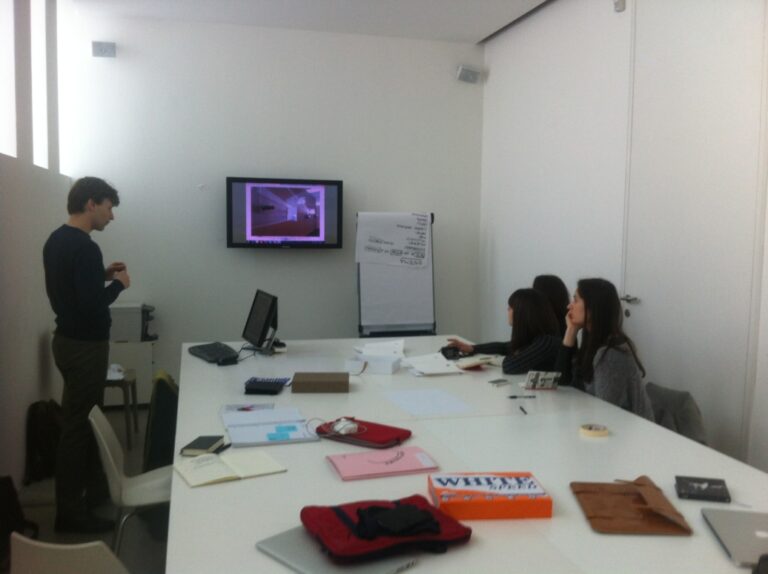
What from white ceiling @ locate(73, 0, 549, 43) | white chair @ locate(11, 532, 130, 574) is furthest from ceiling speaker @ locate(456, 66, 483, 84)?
white chair @ locate(11, 532, 130, 574)

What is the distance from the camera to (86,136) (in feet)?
16.6

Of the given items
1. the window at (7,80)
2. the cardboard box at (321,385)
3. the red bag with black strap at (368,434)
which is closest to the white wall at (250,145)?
the window at (7,80)

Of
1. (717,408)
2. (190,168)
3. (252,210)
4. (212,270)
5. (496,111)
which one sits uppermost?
(496,111)

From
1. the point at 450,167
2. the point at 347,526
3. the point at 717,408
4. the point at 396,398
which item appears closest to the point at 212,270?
the point at 450,167

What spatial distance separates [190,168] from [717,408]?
409 cm

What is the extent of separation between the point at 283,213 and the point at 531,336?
110 inches

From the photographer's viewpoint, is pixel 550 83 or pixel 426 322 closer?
pixel 550 83

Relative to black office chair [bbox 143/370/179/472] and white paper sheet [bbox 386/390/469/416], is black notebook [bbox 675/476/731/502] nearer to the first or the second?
white paper sheet [bbox 386/390/469/416]

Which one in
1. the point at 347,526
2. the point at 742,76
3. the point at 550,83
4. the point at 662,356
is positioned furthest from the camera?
the point at 550,83

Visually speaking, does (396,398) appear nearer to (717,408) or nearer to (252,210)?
(717,408)

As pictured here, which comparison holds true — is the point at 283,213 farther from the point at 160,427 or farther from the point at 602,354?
the point at 602,354

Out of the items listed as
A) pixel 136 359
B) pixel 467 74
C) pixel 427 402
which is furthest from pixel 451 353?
pixel 467 74

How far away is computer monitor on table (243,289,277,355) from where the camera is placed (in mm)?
3570

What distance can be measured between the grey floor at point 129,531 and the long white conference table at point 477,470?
0.63 meters
